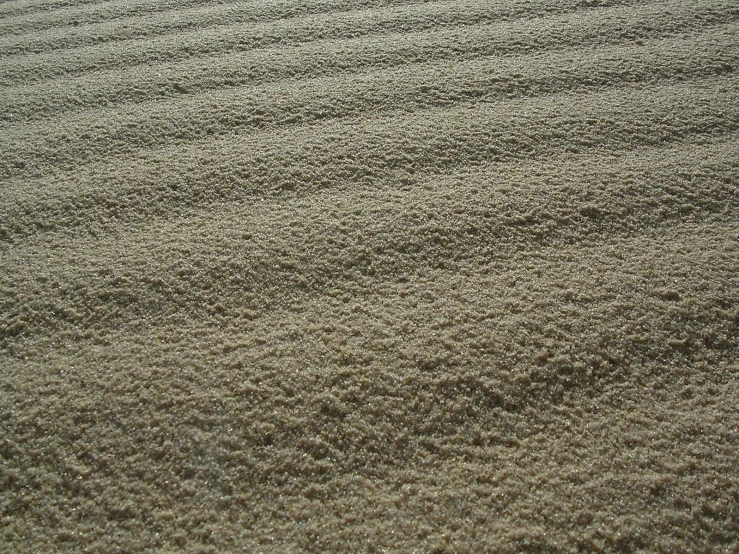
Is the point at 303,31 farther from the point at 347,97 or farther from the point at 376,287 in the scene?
the point at 376,287

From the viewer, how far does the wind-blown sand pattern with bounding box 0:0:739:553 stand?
0.49m

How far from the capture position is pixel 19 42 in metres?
0.99

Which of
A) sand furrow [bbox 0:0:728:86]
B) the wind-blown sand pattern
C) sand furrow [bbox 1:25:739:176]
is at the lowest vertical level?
the wind-blown sand pattern

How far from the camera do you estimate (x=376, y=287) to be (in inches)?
24.5

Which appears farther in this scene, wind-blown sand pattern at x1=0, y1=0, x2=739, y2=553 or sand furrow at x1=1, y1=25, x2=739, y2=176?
sand furrow at x1=1, y1=25, x2=739, y2=176

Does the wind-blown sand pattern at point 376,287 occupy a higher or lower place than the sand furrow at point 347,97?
lower

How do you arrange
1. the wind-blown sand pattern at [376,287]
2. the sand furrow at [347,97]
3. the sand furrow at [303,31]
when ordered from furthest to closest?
the sand furrow at [303,31] → the sand furrow at [347,97] → the wind-blown sand pattern at [376,287]

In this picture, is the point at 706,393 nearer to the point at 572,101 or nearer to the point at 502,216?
the point at 502,216

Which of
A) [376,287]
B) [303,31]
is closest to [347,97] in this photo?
[303,31]

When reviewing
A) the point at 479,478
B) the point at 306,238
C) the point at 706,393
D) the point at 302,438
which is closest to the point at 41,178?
the point at 306,238

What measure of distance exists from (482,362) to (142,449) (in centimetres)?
30

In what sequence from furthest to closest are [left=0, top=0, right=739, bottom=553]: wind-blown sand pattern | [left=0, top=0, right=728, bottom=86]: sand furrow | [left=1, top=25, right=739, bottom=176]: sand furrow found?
[left=0, top=0, right=728, bottom=86]: sand furrow, [left=1, top=25, right=739, bottom=176]: sand furrow, [left=0, top=0, right=739, bottom=553]: wind-blown sand pattern

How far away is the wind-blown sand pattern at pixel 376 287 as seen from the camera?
485mm

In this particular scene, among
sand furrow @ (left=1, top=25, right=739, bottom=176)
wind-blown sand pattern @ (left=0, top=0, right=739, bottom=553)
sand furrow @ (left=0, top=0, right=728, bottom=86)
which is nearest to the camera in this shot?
wind-blown sand pattern @ (left=0, top=0, right=739, bottom=553)
